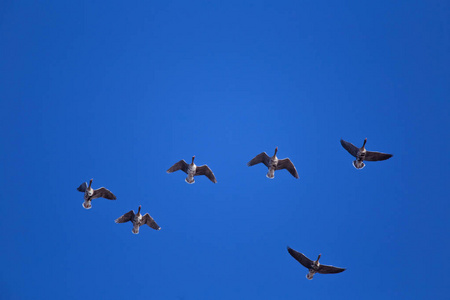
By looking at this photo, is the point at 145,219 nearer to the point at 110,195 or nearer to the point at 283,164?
the point at 110,195

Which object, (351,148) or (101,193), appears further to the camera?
(101,193)

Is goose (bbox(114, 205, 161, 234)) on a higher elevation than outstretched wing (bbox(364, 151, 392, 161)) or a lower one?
lower

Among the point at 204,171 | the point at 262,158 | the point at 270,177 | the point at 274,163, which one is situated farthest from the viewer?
the point at 262,158

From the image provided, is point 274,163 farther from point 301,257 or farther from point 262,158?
point 301,257

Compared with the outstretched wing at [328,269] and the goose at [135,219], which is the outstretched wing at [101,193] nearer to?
the goose at [135,219]

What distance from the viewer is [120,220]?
119 ft

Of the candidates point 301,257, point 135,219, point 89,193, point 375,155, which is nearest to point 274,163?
point 301,257

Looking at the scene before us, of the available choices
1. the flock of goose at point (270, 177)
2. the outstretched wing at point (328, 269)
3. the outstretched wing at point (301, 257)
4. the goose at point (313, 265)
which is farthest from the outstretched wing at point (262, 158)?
the outstretched wing at point (328, 269)

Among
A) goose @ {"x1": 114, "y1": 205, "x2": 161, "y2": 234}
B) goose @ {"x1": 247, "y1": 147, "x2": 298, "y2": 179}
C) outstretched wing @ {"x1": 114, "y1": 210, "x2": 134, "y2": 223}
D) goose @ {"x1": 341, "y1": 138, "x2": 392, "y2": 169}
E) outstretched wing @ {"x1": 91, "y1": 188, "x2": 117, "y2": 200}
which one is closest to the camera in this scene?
goose @ {"x1": 341, "y1": 138, "x2": 392, "y2": 169}

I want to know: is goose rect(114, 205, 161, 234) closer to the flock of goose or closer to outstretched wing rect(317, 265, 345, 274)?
the flock of goose

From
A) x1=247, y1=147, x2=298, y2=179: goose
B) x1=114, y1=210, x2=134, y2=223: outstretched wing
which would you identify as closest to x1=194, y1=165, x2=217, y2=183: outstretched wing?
x1=247, y1=147, x2=298, y2=179: goose

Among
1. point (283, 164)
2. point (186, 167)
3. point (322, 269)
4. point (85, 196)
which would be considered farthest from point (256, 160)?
point (85, 196)

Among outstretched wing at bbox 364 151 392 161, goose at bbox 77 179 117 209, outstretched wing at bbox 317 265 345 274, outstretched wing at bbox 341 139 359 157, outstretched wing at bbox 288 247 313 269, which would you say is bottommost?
outstretched wing at bbox 317 265 345 274

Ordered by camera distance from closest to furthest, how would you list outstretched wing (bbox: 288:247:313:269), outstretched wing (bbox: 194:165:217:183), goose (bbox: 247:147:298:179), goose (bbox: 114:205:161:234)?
outstretched wing (bbox: 288:247:313:269) → goose (bbox: 114:205:161:234) → goose (bbox: 247:147:298:179) → outstretched wing (bbox: 194:165:217:183)
